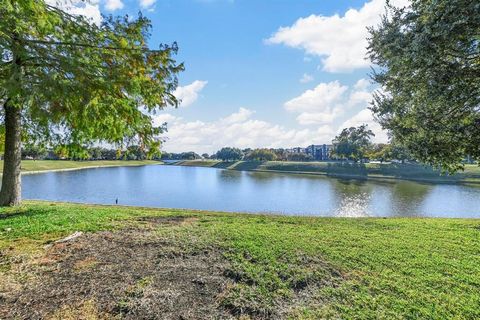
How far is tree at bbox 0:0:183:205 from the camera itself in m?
5.70

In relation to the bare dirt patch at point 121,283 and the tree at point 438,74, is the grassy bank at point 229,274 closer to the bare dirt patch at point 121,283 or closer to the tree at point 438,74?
the bare dirt patch at point 121,283

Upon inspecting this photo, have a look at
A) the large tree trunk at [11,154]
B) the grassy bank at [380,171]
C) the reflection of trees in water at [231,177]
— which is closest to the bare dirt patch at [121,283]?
the large tree trunk at [11,154]

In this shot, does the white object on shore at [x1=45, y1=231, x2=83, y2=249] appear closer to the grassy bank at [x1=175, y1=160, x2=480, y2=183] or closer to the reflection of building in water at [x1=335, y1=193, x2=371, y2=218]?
the reflection of building in water at [x1=335, y1=193, x2=371, y2=218]

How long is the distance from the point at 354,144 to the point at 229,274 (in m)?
94.7

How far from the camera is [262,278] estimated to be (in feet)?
17.0

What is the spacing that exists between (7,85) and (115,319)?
4.37m

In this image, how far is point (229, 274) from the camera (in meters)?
5.34

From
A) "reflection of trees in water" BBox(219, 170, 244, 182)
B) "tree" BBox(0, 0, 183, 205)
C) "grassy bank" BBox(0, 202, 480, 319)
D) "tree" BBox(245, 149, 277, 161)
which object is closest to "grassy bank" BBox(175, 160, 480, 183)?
"tree" BBox(245, 149, 277, 161)

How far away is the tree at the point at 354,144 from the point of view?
3612 inches

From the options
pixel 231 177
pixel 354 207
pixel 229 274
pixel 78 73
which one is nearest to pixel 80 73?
pixel 78 73

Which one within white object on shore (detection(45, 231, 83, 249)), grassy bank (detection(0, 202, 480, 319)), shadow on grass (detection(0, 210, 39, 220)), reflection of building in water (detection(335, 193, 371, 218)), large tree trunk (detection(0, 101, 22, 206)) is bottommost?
reflection of building in water (detection(335, 193, 371, 218))

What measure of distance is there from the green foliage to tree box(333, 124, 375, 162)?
9023cm

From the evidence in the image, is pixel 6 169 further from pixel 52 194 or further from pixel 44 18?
pixel 52 194

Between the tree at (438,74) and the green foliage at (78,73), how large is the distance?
6.42 metres
